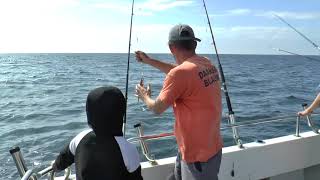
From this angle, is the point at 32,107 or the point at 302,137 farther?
the point at 32,107

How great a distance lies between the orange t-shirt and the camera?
263 cm

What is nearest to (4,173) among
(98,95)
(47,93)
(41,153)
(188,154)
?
(41,153)

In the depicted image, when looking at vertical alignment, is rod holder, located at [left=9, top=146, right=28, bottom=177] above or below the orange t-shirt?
below

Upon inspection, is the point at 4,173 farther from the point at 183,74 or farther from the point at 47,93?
the point at 47,93

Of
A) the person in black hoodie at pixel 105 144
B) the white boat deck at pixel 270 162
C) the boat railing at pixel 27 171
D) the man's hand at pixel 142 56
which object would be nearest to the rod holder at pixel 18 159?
the boat railing at pixel 27 171

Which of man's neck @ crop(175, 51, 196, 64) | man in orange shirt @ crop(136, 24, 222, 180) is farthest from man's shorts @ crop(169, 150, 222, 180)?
man's neck @ crop(175, 51, 196, 64)

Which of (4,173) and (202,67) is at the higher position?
(202,67)

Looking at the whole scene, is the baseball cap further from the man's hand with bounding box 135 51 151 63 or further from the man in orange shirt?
the man's hand with bounding box 135 51 151 63

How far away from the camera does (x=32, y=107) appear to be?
14.6 metres

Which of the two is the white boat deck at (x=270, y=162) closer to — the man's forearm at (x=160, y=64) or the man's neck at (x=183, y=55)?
the man's forearm at (x=160, y=64)

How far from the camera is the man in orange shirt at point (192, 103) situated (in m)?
2.64

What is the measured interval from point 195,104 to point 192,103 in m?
0.02

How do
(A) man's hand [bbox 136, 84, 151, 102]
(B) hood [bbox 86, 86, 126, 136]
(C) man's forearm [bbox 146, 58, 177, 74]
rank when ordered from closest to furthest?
1. (B) hood [bbox 86, 86, 126, 136]
2. (A) man's hand [bbox 136, 84, 151, 102]
3. (C) man's forearm [bbox 146, 58, 177, 74]

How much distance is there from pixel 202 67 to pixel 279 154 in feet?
5.92
